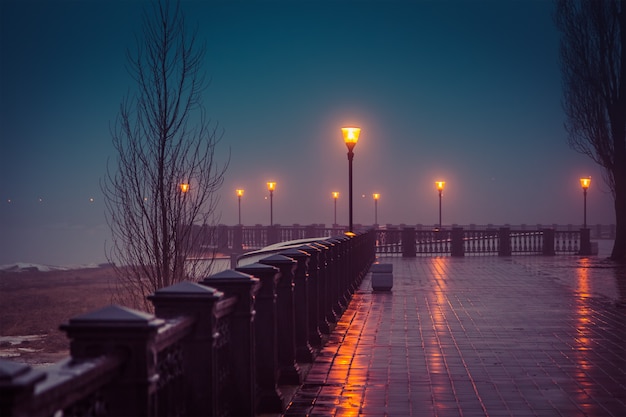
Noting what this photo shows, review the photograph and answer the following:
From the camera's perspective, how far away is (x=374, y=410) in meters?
7.97

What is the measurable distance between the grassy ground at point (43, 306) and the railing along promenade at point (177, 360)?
18.6 metres

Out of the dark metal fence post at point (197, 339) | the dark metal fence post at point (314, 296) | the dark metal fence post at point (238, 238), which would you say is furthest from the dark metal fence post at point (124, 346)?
the dark metal fence post at point (238, 238)

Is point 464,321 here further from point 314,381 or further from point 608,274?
point 608,274

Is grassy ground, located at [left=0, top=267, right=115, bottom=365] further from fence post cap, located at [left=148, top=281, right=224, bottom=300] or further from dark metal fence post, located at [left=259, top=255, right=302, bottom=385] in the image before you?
fence post cap, located at [left=148, top=281, right=224, bottom=300]

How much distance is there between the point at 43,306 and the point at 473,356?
40120mm

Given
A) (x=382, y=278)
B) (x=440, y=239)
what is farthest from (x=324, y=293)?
(x=440, y=239)

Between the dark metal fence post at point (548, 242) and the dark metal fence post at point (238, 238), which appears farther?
the dark metal fence post at point (238, 238)

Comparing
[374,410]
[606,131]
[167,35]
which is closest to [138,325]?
[374,410]

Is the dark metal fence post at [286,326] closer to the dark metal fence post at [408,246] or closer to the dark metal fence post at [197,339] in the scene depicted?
the dark metal fence post at [197,339]

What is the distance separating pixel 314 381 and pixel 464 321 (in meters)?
6.12

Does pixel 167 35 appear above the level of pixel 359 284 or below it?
above

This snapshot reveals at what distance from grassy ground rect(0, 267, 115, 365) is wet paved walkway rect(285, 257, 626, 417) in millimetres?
13412

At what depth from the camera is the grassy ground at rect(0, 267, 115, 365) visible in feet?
105

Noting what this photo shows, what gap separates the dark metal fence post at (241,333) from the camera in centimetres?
673
